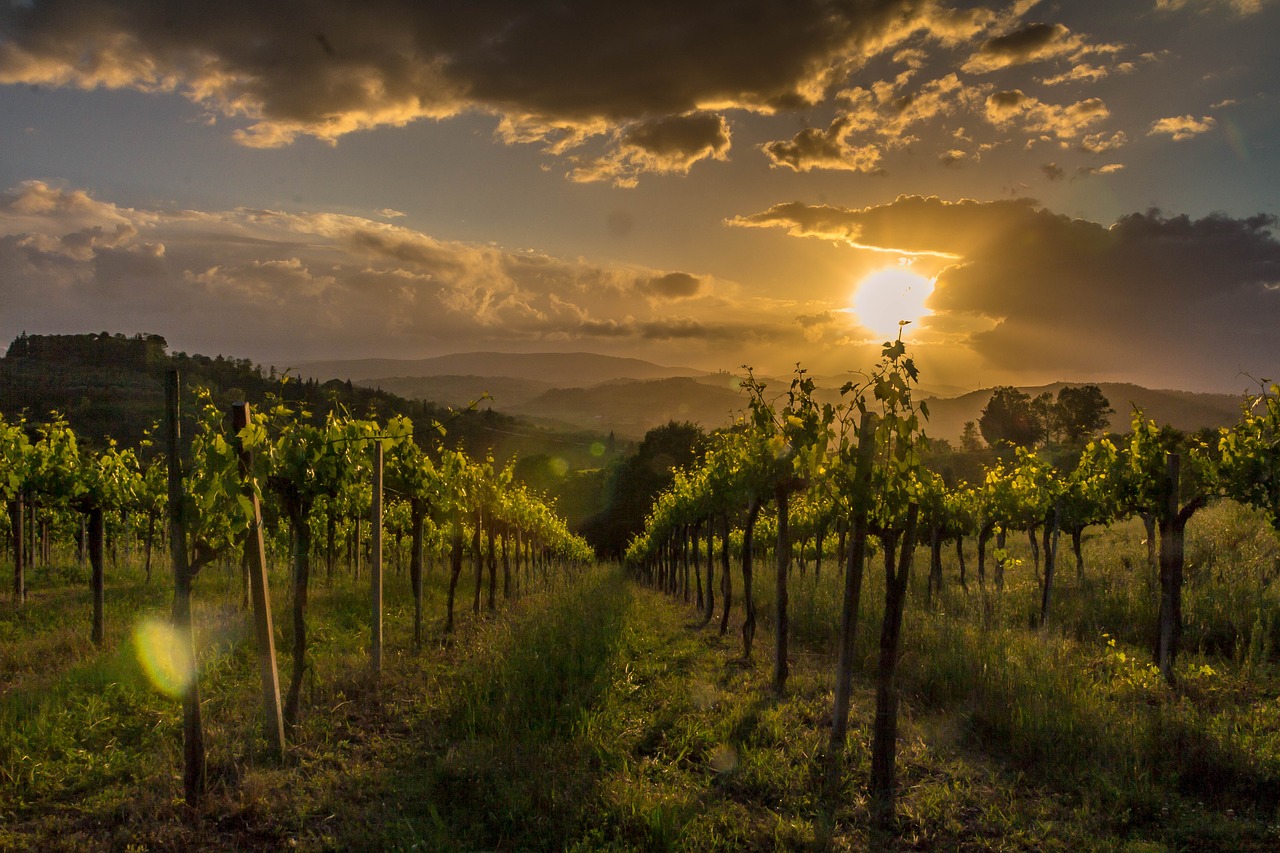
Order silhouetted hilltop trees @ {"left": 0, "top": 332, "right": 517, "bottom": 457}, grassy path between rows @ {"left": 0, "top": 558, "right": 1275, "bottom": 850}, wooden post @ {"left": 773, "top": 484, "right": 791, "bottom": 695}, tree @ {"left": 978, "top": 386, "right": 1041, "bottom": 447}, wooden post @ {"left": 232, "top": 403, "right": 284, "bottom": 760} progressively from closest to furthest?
grassy path between rows @ {"left": 0, "top": 558, "right": 1275, "bottom": 850}
wooden post @ {"left": 232, "top": 403, "right": 284, "bottom": 760}
wooden post @ {"left": 773, "top": 484, "right": 791, "bottom": 695}
silhouetted hilltop trees @ {"left": 0, "top": 332, "right": 517, "bottom": 457}
tree @ {"left": 978, "top": 386, "right": 1041, "bottom": 447}

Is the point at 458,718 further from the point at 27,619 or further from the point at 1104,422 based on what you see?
the point at 1104,422

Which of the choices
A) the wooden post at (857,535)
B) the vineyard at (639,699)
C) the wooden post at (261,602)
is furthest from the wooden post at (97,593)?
the wooden post at (857,535)

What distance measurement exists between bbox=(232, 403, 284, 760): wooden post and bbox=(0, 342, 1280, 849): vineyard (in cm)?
4

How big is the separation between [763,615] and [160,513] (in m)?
17.0

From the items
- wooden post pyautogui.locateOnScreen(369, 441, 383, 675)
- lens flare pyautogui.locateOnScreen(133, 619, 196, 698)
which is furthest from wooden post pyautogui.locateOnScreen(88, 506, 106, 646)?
wooden post pyautogui.locateOnScreen(369, 441, 383, 675)

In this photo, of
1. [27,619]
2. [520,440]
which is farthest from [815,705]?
[520,440]

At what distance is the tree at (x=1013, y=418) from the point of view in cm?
9344

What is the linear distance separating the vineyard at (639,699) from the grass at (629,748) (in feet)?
0.11

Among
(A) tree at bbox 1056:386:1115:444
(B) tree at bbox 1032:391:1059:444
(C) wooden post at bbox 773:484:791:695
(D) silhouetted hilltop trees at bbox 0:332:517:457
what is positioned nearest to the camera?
(C) wooden post at bbox 773:484:791:695

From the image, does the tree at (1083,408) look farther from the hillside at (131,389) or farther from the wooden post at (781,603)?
the wooden post at (781,603)

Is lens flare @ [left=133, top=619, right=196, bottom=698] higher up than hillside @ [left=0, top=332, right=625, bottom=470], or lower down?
lower down

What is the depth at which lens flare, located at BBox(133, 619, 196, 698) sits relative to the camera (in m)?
5.44

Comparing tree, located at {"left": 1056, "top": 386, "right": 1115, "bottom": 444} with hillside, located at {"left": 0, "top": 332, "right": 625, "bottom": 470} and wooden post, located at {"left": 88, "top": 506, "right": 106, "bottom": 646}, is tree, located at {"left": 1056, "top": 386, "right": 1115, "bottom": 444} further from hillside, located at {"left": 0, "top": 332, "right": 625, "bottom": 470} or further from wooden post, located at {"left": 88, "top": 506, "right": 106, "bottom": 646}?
wooden post, located at {"left": 88, "top": 506, "right": 106, "bottom": 646}

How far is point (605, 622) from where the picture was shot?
11906 millimetres
